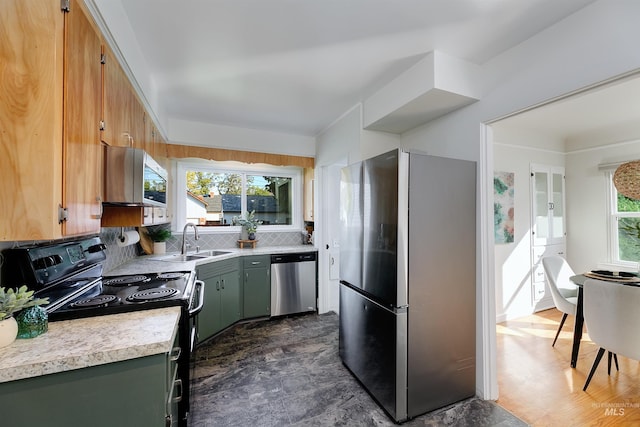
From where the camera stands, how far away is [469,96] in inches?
79.7

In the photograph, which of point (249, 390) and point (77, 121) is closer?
point (77, 121)

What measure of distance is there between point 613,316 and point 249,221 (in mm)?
3645

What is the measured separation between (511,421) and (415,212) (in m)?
1.49

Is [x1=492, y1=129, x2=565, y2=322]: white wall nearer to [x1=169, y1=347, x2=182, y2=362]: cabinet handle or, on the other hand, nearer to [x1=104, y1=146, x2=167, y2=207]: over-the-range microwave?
[x1=169, y1=347, x2=182, y2=362]: cabinet handle

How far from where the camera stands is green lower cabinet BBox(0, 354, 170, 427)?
0.84m

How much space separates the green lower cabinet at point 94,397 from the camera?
0.84 metres

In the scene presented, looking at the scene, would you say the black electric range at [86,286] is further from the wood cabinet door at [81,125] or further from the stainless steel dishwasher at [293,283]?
the stainless steel dishwasher at [293,283]

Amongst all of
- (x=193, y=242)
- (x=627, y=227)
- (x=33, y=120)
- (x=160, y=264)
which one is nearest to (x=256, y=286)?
(x=193, y=242)

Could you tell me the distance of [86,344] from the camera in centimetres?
97

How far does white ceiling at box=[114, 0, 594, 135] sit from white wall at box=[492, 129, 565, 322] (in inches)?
77.5

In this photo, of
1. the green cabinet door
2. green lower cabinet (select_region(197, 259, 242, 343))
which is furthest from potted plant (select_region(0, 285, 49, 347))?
the green cabinet door

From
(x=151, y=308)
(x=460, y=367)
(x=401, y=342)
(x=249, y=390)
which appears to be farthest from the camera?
(x=249, y=390)

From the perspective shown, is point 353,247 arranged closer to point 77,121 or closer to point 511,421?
point 511,421

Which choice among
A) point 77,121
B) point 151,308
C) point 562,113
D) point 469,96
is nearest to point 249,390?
point 151,308
